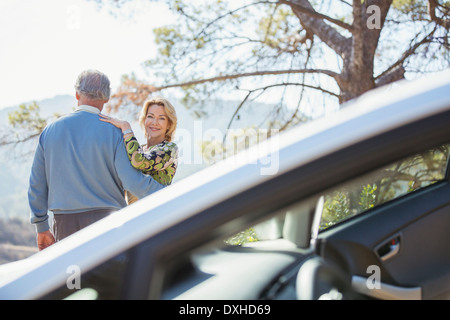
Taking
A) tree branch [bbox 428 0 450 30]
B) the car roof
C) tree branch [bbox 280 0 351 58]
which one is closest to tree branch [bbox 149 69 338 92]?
tree branch [bbox 280 0 351 58]

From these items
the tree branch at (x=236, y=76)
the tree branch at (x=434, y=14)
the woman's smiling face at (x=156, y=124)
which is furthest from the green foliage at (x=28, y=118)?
the tree branch at (x=434, y=14)

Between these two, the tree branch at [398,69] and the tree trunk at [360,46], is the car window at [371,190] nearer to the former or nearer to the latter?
the tree trunk at [360,46]

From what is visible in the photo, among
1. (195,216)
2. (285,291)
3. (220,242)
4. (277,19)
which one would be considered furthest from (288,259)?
(277,19)

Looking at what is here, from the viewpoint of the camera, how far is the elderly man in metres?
2.71

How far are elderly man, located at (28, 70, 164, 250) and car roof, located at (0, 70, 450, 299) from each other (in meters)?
1.75

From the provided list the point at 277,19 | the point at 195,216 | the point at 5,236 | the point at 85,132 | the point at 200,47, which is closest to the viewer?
the point at 195,216

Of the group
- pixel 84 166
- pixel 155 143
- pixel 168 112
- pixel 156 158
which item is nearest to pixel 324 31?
pixel 168 112

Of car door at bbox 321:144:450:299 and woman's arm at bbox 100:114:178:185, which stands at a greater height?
woman's arm at bbox 100:114:178:185

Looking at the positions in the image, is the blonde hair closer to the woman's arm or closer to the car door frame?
the woman's arm

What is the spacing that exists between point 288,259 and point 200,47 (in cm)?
741

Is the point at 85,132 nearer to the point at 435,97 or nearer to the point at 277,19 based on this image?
the point at 435,97

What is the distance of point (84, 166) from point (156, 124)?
0.72 meters

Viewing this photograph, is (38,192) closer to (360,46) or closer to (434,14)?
(360,46)

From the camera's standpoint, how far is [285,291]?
106 cm
